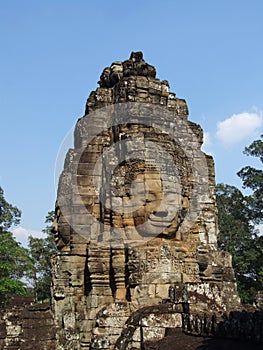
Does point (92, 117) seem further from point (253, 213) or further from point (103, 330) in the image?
point (253, 213)

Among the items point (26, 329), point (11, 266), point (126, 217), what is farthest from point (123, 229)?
point (11, 266)

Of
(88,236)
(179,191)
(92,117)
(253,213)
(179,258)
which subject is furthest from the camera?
(253,213)

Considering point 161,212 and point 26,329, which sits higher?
point 161,212

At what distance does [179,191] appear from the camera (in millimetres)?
10031

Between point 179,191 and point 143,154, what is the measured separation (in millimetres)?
1142

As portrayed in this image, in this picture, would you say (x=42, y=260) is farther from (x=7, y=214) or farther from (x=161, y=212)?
(x=161, y=212)

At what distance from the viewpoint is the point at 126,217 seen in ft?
32.1

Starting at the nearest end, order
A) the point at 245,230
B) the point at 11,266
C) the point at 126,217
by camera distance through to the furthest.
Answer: the point at 126,217 < the point at 11,266 < the point at 245,230

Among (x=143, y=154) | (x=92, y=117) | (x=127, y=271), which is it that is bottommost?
(x=127, y=271)

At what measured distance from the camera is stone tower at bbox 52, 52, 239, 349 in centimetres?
917

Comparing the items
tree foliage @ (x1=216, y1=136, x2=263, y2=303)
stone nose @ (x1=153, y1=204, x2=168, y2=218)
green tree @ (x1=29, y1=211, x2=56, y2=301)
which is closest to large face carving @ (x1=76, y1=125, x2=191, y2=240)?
stone nose @ (x1=153, y1=204, x2=168, y2=218)

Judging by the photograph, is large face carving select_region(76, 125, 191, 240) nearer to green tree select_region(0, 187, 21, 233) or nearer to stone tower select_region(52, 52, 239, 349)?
stone tower select_region(52, 52, 239, 349)

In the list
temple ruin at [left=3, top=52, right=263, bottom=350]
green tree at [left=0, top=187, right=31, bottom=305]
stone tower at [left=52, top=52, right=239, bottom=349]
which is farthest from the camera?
green tree at [left=0, top=187, right=31, bottom=305]

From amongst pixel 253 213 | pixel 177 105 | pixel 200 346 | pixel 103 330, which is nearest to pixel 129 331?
pixel 103 330
